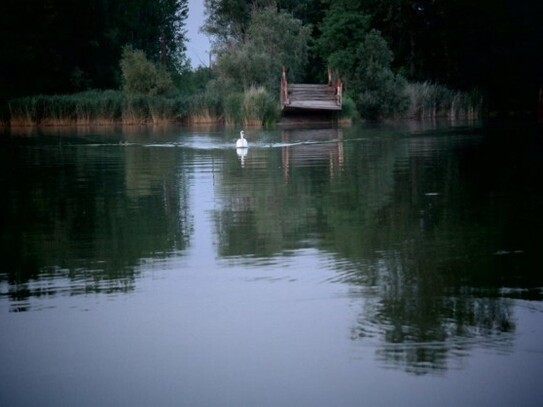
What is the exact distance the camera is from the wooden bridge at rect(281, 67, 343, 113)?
157 feet

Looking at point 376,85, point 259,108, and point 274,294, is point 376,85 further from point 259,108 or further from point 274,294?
point 274,294

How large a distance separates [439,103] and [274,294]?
1900 inches

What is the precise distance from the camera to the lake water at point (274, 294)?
5496 millimetres

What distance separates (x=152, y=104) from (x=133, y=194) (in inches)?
1430

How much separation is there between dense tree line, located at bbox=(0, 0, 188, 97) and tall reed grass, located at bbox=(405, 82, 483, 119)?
19.4 meters

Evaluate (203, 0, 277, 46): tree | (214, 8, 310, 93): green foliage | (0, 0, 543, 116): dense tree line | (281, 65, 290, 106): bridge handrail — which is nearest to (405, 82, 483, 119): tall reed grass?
(0, 0, 543, 116): dense tree line

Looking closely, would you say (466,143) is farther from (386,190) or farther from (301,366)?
(301,366)

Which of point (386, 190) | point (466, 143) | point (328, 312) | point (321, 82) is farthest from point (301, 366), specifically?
point (321, 82)

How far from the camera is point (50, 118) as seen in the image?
52.0 metres

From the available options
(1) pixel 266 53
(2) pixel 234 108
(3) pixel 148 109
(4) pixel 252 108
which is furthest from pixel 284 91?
(3) pixel 148 109

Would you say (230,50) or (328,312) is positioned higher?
(230,50)

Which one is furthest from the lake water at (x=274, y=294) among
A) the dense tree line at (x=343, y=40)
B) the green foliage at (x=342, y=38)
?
the dense tree line at (x=343, y=40)

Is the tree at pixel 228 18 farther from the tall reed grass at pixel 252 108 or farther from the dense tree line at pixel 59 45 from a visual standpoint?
the tall reed grass at pixel 252 108

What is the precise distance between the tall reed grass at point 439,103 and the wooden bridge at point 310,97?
4.53 m
